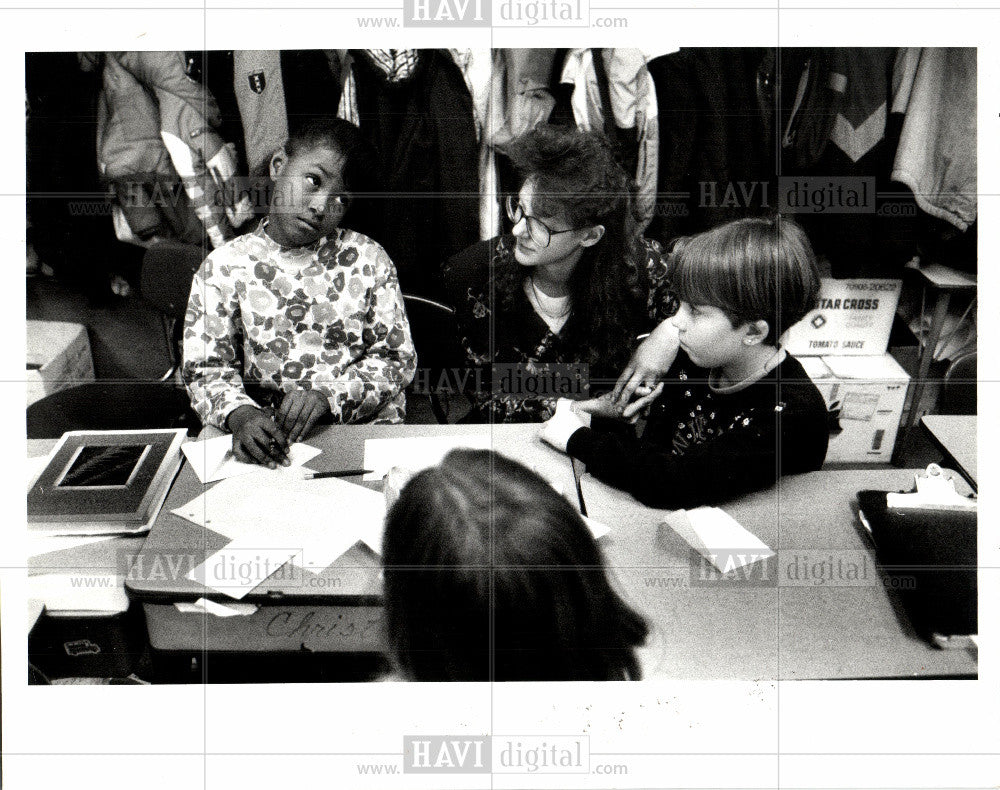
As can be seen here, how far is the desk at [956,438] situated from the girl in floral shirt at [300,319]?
94cm

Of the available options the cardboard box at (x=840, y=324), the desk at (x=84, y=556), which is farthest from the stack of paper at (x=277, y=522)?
the cardboard box at (x=840, y=324)

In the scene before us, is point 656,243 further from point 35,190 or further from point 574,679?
point 35,190

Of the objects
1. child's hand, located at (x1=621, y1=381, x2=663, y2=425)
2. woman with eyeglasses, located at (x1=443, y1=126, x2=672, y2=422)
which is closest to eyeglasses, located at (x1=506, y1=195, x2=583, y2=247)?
woman with eyeglasses, located at (x1=443, y1=126, x2=672, y2=422)

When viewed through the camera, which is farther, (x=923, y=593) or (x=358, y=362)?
(x=358, y=362)

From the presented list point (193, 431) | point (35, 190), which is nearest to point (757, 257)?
point (193, 431)

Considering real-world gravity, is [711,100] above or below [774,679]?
above

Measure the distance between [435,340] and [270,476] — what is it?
1.23ft

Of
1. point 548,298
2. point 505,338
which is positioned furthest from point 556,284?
point 505,338

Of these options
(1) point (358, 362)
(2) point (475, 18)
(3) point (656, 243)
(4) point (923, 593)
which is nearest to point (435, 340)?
(1) point (358, 362)

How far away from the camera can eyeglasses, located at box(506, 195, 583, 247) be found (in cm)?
185

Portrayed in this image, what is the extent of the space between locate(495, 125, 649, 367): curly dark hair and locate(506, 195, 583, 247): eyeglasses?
2 centimetres

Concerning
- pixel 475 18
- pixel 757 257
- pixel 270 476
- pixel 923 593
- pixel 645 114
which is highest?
pixel 475 18

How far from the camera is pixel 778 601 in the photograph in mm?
1811

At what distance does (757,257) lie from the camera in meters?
1.84
